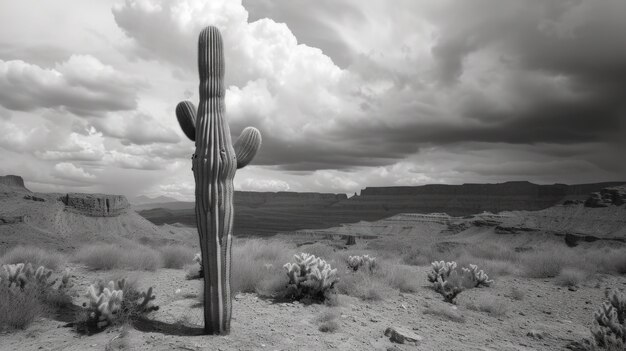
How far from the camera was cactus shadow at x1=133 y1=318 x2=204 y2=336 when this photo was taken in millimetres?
5559

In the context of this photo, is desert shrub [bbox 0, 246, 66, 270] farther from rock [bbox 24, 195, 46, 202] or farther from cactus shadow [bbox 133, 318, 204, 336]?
rock [bbox 24, 195, 46, 202]

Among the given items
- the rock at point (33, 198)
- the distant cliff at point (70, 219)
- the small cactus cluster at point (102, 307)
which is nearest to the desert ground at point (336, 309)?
the small cactus cluster at point (102, 307)

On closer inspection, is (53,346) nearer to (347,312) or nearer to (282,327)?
(282,327)

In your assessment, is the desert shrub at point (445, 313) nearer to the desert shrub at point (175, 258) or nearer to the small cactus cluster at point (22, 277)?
the small cactus cluster at point (22, 277)

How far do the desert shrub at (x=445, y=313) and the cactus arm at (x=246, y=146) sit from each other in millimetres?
4620

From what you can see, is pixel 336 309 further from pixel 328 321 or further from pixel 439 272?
pixel 439 272

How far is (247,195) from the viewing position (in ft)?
591

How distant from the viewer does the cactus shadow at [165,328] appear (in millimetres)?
5559

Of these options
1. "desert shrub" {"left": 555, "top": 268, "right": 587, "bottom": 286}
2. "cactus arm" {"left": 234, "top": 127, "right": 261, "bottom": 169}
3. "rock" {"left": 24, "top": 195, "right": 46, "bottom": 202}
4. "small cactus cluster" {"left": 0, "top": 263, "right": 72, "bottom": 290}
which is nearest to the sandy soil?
"small cactus cluster" {"left": 0, "top": 263, "right": 72, "bottom": 290}

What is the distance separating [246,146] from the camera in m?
6.07

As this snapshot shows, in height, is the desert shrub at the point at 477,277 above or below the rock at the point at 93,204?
below

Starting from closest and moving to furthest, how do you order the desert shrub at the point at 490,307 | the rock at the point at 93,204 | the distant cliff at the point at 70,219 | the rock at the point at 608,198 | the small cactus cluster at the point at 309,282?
1. the small cactus cluster at the point at 309,282
2. the desert shrub at the point at 490,307
3. the distant cliff at the point at 70,219
4. the rock at the point at 93,204
5. the rock at the point at 608,198

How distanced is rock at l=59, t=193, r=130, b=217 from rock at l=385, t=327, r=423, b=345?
43.6 metres

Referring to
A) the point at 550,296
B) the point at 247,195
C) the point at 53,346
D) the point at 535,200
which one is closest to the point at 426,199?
the point at 535,200
